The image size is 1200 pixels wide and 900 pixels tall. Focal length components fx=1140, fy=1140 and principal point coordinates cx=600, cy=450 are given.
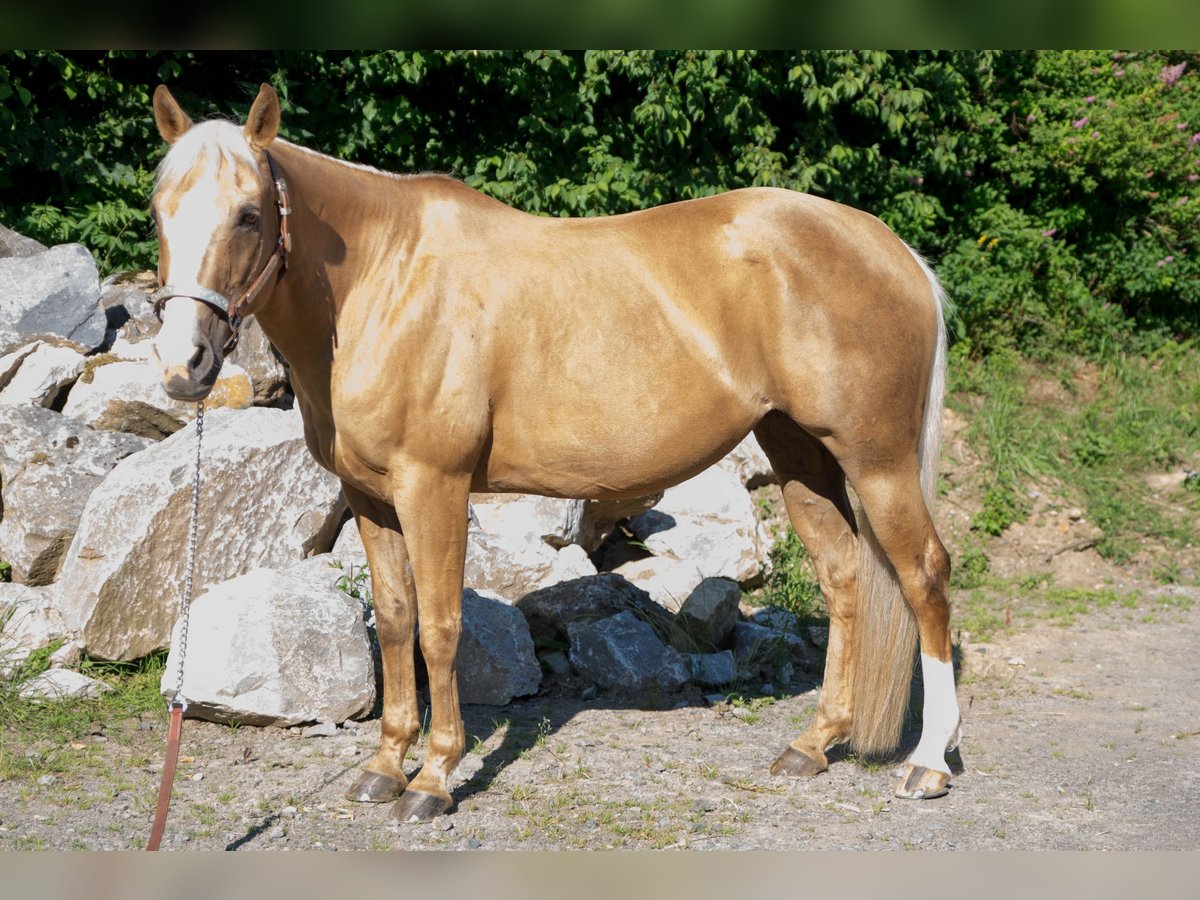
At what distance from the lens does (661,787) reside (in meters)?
4.37

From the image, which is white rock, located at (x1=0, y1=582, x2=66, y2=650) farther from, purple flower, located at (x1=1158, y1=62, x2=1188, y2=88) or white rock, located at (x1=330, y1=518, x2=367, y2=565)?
purple flower, located at (x1=1158, y1=62, x2=1188, y2=88)

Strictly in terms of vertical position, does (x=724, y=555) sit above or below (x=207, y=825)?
above

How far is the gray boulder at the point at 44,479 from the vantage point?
18.8 feet

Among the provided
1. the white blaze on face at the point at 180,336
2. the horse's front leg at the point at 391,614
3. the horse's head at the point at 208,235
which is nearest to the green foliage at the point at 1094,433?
the horse's front leg at the point at 391,614

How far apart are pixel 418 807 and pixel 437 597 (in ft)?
2.41

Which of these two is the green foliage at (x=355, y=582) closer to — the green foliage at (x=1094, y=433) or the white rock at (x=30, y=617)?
the white rock at (x=30, y=617)

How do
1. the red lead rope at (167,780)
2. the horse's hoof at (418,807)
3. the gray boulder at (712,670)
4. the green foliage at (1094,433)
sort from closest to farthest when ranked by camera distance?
the red lead rope at (167,780)
the horse's hoof at (418,807)
the gray boulder at (712,670)
the green foliage at (1094,433)

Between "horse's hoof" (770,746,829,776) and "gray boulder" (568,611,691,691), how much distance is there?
108 cm

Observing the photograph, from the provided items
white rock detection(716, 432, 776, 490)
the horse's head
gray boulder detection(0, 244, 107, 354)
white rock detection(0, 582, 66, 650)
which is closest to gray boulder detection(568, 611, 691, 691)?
white rock detection(716, 432, 776, 490)

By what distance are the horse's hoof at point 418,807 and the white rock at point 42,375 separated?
367 centimetres

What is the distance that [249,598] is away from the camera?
4992 mm
